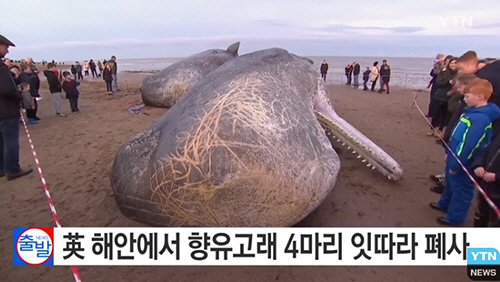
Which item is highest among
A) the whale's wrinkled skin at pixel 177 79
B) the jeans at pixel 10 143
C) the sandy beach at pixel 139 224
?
the whale's wrinkled skin at pixel 177 79

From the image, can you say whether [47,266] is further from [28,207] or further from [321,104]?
[321,104]

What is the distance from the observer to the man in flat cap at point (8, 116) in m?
4.80

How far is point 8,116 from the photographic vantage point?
4941 mm

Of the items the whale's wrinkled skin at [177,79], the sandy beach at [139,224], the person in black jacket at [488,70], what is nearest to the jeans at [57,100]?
the sandy beach at [139,224]

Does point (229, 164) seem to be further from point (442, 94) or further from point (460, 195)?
point (442, 94)

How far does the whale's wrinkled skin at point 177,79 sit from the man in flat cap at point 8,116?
5.38 metres

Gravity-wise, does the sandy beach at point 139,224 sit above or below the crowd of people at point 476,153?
below

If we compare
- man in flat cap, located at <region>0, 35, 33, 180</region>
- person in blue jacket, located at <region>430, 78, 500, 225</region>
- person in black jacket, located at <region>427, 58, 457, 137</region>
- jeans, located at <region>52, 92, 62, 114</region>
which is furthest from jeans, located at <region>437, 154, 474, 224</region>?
jeans, located at <region>52, 92, 62, 114</region>

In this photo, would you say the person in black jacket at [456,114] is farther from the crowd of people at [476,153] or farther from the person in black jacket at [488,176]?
the person in black jacket at [488,176]

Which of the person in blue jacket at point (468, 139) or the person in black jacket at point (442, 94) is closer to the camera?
the person in blue jacket at point (468, 139)

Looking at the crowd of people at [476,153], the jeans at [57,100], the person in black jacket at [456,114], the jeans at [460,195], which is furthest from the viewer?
the jeans at [57,100]

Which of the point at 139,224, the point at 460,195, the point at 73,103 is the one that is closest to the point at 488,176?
the point at 460,195

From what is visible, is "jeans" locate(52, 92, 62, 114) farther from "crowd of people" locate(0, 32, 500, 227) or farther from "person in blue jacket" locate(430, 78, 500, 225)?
"person in blue jacket" locate(430, 78, 500, 225)

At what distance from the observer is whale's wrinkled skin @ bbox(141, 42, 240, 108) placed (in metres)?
10.1
